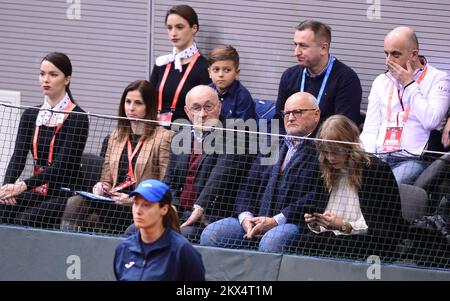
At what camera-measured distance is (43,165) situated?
34.1ft

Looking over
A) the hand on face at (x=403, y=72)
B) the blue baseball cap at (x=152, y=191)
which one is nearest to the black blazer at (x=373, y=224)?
the hand on face at (x=403, y=72)

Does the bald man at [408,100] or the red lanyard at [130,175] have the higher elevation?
the bald man at [408,100]

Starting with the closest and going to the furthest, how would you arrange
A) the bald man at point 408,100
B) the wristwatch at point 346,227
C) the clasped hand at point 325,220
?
the clasped hand at point 325,220, the wristwatch at point 346,227, the bald man at point 408,100

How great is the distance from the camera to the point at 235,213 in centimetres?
997

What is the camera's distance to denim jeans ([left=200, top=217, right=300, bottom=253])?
9.75 m

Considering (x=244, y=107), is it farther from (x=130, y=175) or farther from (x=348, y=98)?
(x=130, y=175)

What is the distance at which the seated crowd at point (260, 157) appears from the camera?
9609mm

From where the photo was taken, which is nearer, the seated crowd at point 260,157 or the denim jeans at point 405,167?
the seated crowd at point 260,157

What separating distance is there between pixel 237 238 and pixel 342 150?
115 centimetres

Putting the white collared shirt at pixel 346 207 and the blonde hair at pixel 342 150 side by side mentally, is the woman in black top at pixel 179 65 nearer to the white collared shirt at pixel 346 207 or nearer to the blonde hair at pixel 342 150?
the blonde hair at pixel 342 150

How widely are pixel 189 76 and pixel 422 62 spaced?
2190 mm

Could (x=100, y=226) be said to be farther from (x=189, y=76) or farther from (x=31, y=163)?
(x=189, y=76)

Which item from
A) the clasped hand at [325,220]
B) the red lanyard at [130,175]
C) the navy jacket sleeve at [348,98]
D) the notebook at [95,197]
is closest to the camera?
the clasped hand at [325,220]

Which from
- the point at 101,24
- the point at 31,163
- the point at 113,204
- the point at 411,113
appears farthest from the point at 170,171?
the point at 101,24
